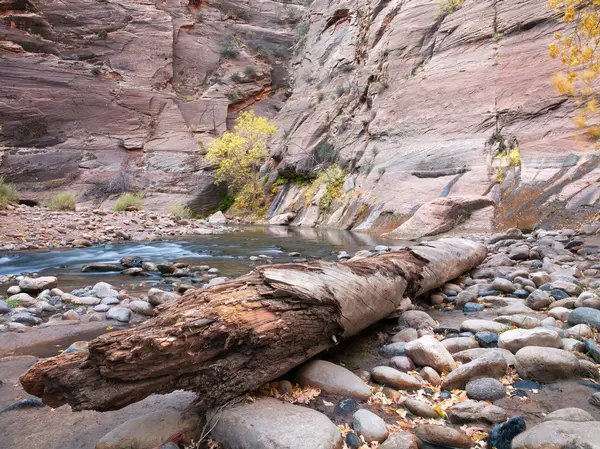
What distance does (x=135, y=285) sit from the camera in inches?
214

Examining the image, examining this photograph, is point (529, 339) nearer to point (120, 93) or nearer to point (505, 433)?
point (505, 433)

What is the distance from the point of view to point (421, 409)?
1.85m

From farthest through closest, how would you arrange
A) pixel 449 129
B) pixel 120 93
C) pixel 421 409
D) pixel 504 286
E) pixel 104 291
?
pixel 120 93
pixel 449 129
pixel 104 291
pixel 504 286
pixel 421 409

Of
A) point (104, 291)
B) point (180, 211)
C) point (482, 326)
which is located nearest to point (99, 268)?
point (104, 291)

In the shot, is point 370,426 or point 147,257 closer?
point 370,426

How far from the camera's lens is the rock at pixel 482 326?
268 cm

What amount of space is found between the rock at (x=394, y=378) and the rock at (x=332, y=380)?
13 cm

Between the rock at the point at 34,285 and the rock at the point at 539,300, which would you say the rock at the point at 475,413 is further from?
the rock at the point at 34,285

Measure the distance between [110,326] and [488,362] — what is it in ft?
11.1

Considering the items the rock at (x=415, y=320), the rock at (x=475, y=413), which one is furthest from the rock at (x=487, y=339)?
the rock at (x=475, y=413)

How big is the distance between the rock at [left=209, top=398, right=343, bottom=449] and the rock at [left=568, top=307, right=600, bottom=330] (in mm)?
2035

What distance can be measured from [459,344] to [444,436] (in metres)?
1.01

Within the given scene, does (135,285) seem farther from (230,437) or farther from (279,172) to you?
(279,172)

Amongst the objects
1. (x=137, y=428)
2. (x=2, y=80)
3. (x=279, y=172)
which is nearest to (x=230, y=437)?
(x=137, y=428)
